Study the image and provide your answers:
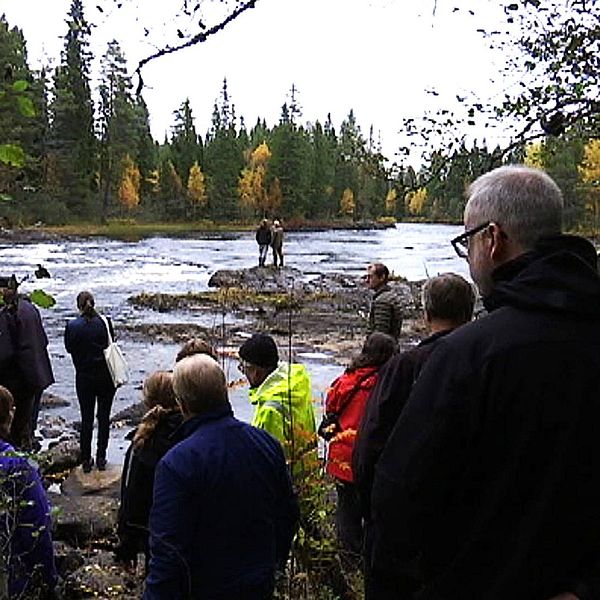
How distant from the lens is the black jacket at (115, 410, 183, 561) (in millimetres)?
4469

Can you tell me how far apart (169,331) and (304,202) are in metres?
72.5

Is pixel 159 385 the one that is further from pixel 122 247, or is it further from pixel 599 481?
pixel 122 247

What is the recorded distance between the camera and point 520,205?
2234 millimetres

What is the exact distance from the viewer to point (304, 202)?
93.2 meters

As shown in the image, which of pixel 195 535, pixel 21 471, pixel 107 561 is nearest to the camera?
pixel 195 535

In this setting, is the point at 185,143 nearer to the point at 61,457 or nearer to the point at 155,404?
the point at 61,457

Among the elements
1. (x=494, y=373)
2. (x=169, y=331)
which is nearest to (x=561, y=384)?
(x=494, y=373)

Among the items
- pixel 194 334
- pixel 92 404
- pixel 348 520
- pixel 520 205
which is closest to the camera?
pixel 520 205

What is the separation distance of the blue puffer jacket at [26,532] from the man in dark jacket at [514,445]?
7.38 ft

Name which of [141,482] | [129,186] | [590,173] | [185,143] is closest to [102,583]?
[141,482]

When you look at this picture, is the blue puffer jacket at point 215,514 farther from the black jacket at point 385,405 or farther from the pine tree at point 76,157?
the pine tree at point 76,157

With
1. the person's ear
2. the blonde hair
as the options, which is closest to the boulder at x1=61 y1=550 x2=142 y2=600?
the blonde hair

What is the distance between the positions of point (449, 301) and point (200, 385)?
45.0 inches

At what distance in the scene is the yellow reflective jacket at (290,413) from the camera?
185 inches
